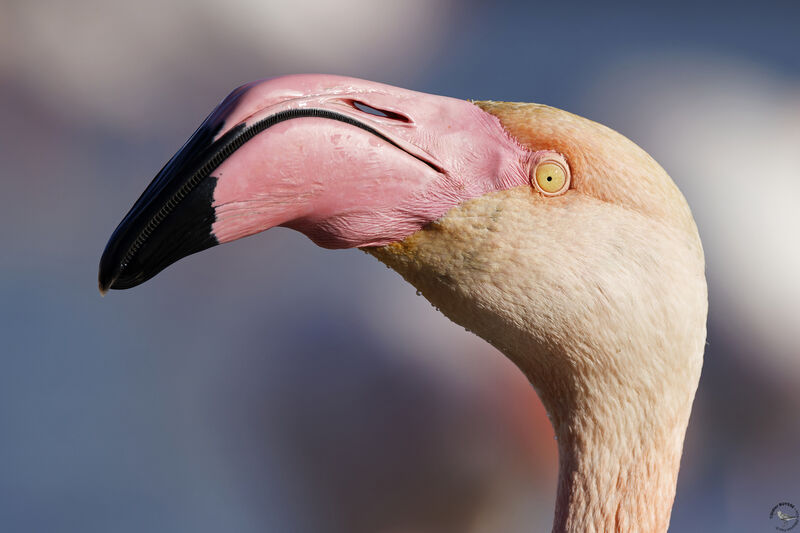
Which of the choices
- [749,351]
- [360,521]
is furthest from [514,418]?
[749,351]

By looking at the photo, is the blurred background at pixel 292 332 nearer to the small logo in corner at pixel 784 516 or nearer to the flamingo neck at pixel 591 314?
the small logo in corner at pixel 784 516

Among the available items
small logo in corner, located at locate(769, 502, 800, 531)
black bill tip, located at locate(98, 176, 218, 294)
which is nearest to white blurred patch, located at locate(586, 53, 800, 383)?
small logo in corner, located at locate(769, 502, 800, 531)

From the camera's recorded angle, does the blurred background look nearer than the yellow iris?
No

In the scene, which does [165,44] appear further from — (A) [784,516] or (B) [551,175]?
(A) [784,516]

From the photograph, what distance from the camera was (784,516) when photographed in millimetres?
1722

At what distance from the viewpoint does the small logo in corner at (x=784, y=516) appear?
1686mm

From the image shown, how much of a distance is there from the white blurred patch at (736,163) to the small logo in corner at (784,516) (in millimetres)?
340

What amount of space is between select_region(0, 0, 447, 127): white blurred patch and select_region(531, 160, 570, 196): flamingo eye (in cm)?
136

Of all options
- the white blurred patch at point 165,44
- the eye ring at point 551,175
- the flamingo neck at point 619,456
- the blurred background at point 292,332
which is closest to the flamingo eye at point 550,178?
the eye ring at point 551,175

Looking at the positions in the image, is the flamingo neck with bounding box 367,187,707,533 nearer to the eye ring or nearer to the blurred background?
the eye ring

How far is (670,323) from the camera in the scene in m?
0.74

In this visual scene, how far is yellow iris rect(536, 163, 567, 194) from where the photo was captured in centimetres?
71

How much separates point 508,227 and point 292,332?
126 cm

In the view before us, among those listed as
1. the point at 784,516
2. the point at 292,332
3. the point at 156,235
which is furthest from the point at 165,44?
the point at 784,516
